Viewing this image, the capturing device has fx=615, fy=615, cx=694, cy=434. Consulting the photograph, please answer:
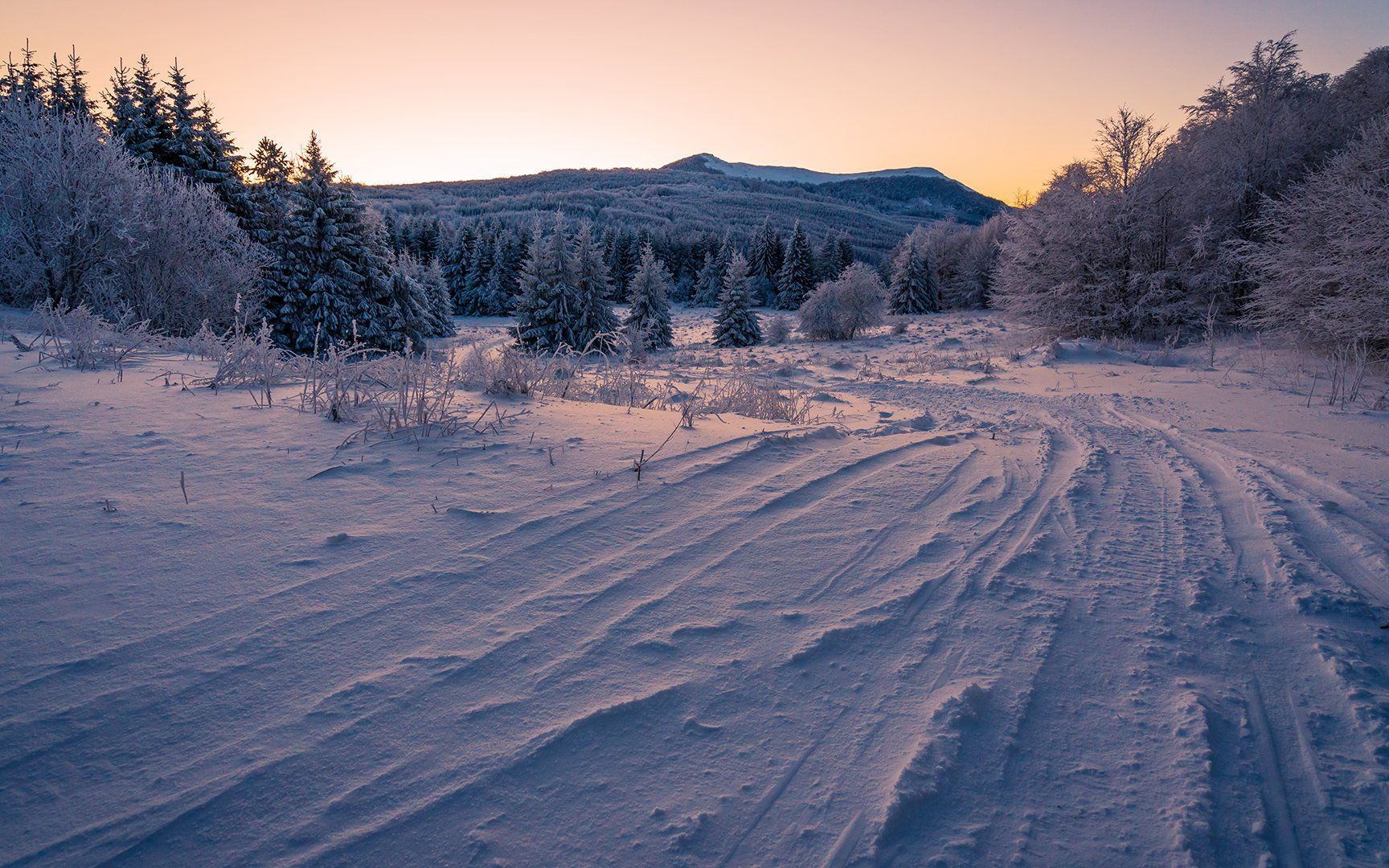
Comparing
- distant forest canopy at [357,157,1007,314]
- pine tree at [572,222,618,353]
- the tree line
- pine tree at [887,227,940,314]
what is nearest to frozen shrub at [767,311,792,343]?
pine tree at [572,222,618,353]

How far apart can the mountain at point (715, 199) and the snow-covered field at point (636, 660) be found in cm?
7105

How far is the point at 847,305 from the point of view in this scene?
2812 centimetres

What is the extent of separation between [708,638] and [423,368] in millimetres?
2946

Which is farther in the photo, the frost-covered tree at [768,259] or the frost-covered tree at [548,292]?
the frost-covered tree at [768,259]

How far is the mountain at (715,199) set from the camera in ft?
343

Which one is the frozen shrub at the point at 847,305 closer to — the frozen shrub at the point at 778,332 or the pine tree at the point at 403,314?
the frozen shrub at the point at 778,332

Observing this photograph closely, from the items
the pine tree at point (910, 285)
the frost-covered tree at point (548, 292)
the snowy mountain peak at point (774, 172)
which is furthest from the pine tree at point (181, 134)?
the snowy mountain peak at point (774, 172)

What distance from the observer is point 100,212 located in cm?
1341

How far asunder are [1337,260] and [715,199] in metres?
132

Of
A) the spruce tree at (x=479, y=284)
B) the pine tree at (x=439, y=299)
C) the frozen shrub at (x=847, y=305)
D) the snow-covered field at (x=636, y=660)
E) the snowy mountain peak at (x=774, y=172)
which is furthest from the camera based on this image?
the snowy mountain peak at (x=774, y=172)

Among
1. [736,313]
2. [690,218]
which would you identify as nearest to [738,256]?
[736,313]

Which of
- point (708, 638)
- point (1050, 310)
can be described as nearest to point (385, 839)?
point (708, 638)

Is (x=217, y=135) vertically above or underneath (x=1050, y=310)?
above

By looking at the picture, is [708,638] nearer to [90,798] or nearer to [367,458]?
[90,798]
